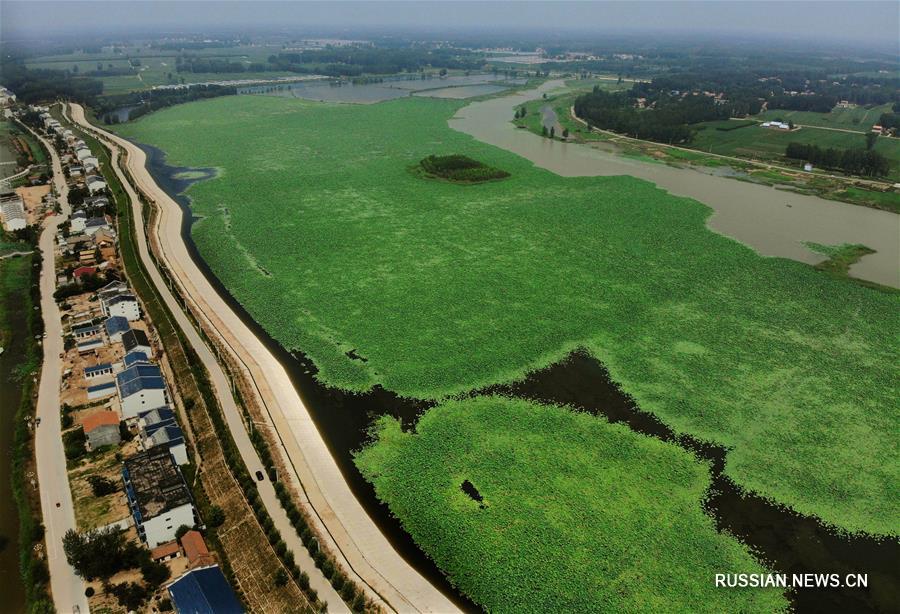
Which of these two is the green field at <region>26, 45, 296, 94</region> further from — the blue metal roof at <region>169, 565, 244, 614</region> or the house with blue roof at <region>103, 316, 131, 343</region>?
the blue metal roof at <region>169, 565, 244, 614</region>

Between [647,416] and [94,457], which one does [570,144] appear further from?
[94,457]

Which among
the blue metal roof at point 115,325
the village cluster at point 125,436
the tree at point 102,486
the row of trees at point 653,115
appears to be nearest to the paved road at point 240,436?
the village cluster at point 125,436

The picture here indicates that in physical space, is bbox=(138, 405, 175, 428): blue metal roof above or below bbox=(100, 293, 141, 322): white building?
below

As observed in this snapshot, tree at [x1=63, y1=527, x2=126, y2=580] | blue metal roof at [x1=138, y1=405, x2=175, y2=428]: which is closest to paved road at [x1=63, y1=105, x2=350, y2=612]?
blue metal roof at [x1=138, y1=405, x2=175, y2=428]

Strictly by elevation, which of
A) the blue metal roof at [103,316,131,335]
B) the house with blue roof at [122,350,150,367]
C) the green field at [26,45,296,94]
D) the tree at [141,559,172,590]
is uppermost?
the green field at [26,45,296,94]

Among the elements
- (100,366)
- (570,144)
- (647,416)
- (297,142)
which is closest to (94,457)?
(100,366)

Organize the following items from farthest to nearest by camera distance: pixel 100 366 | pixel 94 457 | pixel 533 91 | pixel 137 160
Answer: pixel 533 91 → pixel 137 160 → pixel 100 366 → pixel 94 457
